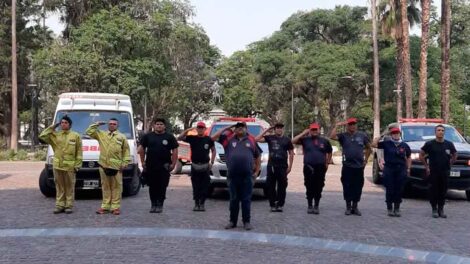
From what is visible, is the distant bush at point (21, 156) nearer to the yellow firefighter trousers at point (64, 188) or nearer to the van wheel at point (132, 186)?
the van wheel at point (132, 186)

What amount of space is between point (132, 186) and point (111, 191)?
116 inches

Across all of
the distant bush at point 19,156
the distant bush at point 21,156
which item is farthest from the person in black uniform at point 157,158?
the distant bush at point 21,156

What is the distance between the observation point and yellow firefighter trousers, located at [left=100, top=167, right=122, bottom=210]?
36.8 ft

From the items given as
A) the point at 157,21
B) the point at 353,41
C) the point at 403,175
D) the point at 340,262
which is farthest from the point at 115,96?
the point at 353,41

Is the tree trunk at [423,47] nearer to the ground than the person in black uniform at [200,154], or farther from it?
farther from it

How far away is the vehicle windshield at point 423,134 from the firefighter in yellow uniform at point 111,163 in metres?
7.54

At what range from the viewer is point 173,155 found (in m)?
11.4

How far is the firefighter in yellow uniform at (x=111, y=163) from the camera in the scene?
36.7 ft

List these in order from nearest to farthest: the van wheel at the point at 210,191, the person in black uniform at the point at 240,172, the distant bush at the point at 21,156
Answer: the person in black uniform at the point at 240,172 < the van wheel at the point at 210,191 < the distant bush at the point at 21,156

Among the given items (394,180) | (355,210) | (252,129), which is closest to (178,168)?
(252,129)

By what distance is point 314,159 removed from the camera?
11.5m

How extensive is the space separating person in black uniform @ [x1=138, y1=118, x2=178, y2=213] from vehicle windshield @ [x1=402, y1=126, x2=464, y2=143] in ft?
22.3

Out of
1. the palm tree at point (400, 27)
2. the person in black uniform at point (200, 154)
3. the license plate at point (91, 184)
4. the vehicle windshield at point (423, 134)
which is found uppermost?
the palm tree at point (400, 27)

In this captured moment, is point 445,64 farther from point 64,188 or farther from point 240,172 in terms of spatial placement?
point 64,188
